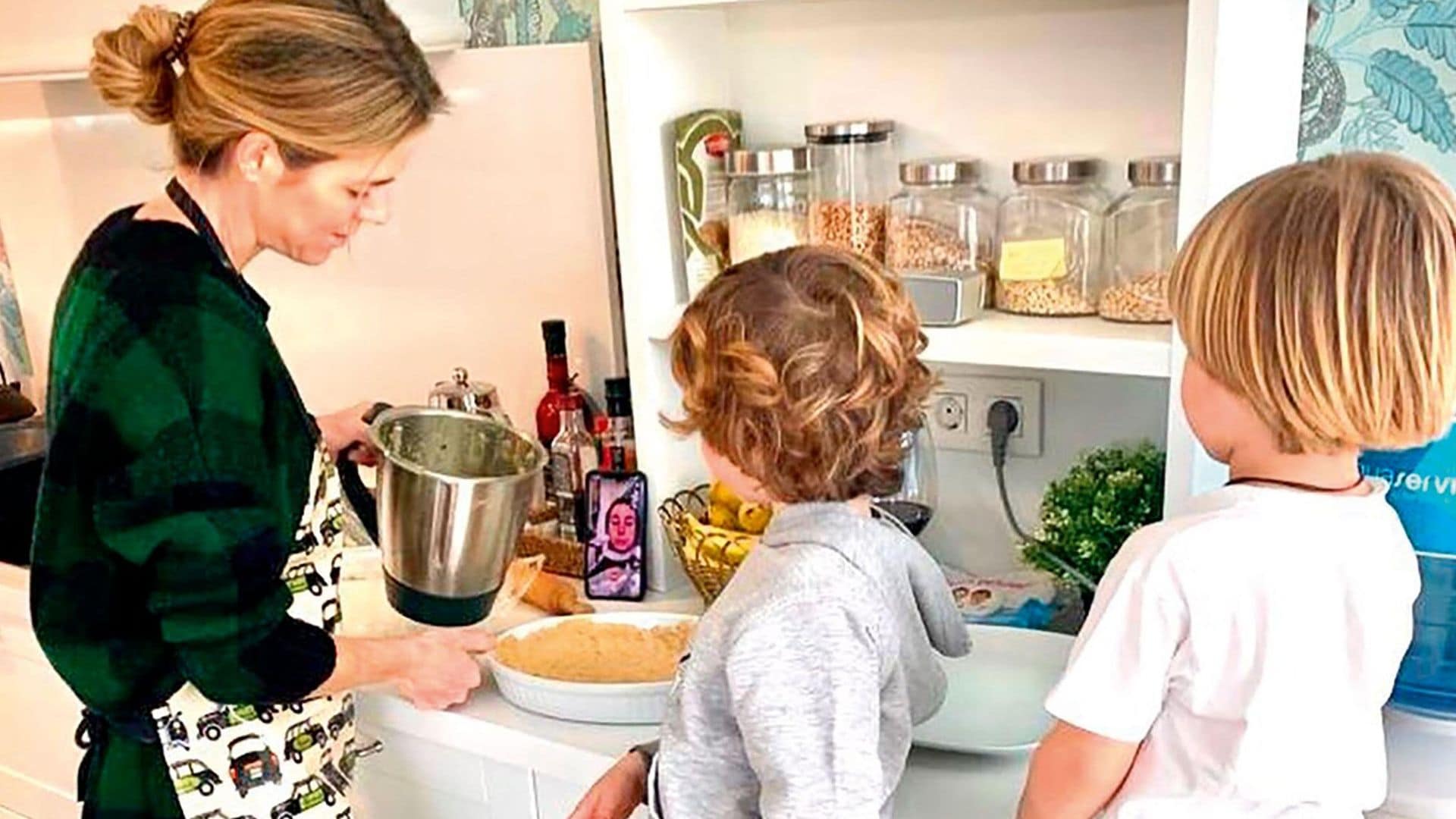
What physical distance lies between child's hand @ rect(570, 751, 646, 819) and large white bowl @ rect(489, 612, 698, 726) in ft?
0.50

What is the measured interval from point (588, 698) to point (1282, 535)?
0.70m

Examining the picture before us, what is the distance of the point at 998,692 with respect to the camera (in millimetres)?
1271

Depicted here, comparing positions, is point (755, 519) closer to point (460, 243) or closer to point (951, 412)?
point (951, 412)

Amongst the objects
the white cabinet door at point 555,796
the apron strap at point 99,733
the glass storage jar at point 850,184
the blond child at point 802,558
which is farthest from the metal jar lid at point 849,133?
the apron strap at point 99,733

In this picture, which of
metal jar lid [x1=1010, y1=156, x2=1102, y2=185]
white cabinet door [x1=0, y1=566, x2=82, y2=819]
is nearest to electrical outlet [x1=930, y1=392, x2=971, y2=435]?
metal jar lid [x1=1010, y1=156, x2=1102, y2=185]

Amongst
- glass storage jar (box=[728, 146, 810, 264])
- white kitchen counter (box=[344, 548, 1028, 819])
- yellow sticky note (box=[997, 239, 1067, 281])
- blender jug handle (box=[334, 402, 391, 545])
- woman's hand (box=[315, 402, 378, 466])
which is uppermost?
glass storage jar (box=[728, 146, 810, 264])

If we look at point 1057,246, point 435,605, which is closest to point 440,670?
point 435,605

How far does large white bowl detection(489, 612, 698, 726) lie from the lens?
130 cm

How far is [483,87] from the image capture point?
5.75ft

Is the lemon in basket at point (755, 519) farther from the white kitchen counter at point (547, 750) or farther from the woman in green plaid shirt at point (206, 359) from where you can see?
the woman in green plaid shirt at point (206, 359)

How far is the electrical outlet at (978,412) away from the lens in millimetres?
1521

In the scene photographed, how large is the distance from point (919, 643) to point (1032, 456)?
1.79 ft

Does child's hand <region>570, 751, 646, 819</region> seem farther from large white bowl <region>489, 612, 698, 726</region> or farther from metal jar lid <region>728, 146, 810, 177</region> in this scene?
metal jar lid <region>728, 146, 810, 177</region>

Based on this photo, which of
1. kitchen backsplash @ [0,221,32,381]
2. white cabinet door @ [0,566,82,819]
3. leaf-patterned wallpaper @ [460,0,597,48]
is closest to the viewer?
leaf-patterned wallpaper @ [460,0,597,48]
